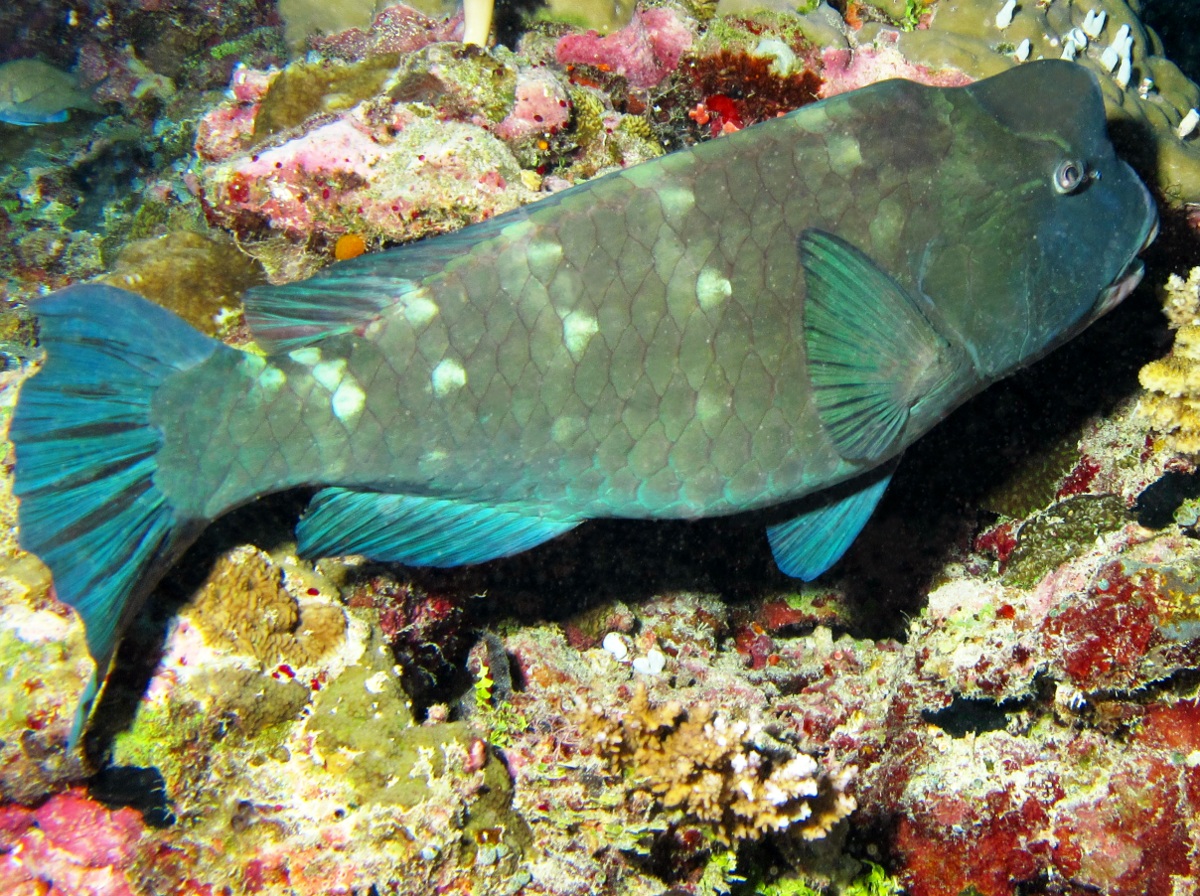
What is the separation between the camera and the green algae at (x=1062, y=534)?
10.1 ft

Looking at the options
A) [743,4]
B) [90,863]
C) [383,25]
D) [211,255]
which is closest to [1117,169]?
[743,4]

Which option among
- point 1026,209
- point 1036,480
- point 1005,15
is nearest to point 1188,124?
point 1005,15

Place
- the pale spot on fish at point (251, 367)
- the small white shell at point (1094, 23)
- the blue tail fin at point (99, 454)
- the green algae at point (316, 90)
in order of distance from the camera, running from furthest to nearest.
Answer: the small white shell at point (1094, 23) → the green algae at point (316, 90) → the pale spot on fish at point (251, 367) → the blue tail fin at point (99, 454)

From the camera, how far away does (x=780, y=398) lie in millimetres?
2422

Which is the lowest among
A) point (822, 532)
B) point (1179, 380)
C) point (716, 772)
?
point (716, 772)

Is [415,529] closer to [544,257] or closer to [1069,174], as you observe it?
[544,257]

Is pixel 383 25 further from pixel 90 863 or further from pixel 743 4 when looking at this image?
pixel 90 863

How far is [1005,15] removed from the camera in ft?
11.7

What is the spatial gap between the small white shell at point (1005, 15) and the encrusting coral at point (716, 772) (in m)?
3.66

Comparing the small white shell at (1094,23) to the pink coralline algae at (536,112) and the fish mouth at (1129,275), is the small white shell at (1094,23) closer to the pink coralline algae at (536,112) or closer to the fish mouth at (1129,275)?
the fish mouth at (1129,275)

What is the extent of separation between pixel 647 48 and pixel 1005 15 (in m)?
1.81

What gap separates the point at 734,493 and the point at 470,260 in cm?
119

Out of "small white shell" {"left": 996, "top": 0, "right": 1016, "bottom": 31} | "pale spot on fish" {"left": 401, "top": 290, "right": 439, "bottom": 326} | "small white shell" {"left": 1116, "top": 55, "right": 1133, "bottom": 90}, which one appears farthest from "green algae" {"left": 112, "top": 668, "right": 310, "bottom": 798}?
"small white shell" {"left": 1116, "top": 55, "right": 1133, "bottom": 90}

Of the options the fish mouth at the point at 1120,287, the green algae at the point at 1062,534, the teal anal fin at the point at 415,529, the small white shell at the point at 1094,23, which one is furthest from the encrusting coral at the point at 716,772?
the small white shell at the point at 1094,23
